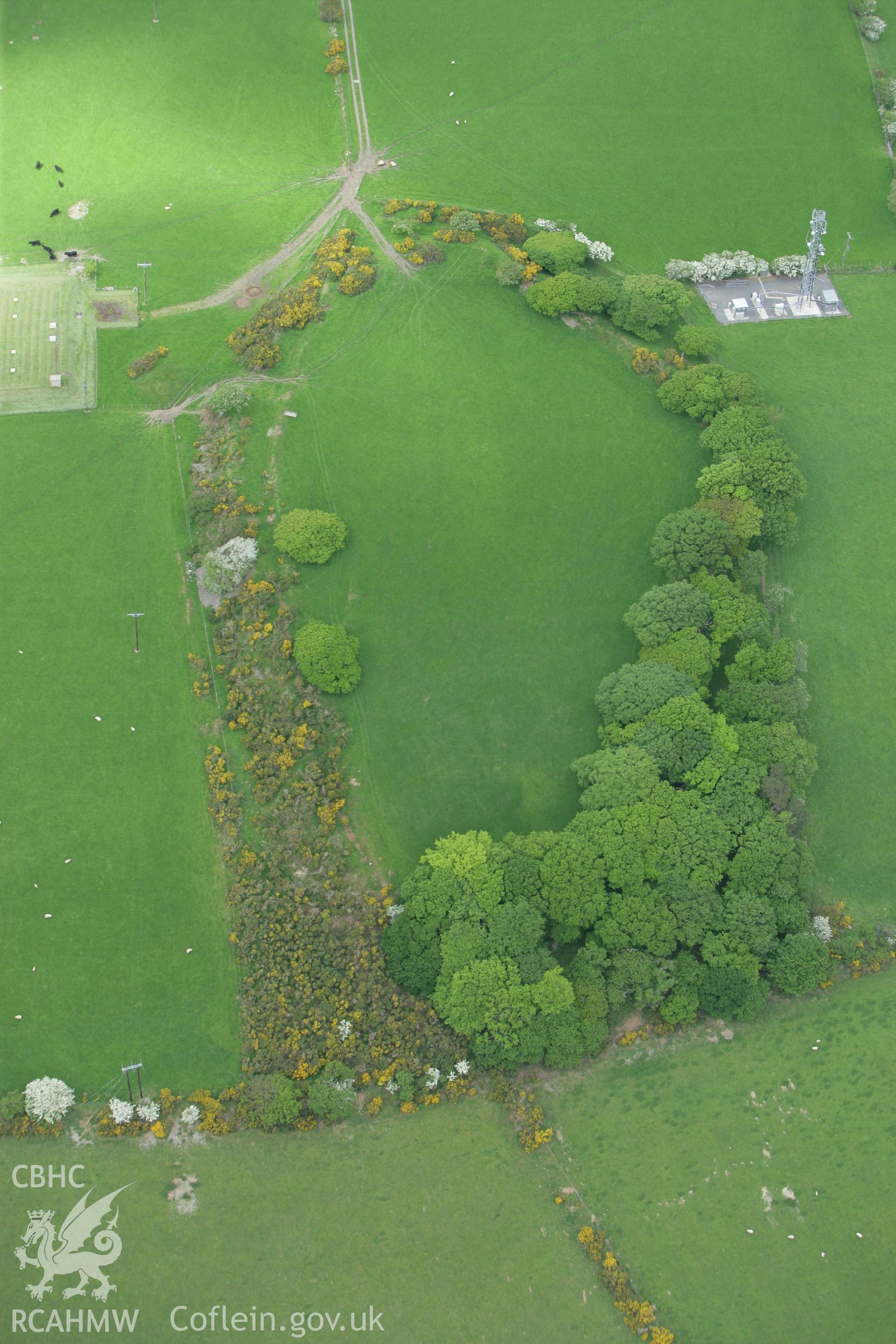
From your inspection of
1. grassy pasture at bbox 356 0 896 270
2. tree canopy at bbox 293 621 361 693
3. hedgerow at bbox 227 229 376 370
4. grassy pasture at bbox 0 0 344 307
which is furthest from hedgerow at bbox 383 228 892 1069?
grassy pasture at bbox 0 0 344 307

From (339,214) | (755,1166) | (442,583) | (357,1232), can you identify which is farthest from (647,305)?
(357,1232)

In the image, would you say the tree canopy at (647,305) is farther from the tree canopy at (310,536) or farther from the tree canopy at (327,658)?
the tree canopy at (327,658)

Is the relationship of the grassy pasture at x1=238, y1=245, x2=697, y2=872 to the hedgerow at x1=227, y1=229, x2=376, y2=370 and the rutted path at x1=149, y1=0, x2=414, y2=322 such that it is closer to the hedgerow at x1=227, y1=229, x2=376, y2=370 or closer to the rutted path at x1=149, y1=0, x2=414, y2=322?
the hedgerow at x1=227, y1=229, x2=376, y2=370

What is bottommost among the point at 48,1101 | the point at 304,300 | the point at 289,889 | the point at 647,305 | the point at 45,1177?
the point at 45,1177

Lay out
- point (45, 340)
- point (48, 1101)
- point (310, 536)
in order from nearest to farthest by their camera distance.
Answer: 1. point (48, 1101)
2. point (310, 536)
3. point (45, 340)

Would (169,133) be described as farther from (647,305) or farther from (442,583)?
(442,583)

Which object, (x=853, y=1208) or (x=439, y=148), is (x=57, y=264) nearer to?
(x=439, y=148)

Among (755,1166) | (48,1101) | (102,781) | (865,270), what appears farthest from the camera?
(865,270)
